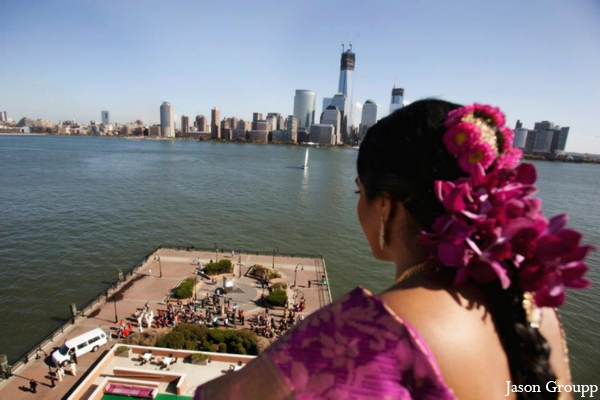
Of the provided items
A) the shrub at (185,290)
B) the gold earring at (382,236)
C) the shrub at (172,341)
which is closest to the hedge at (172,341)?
the shrub at (172,341)

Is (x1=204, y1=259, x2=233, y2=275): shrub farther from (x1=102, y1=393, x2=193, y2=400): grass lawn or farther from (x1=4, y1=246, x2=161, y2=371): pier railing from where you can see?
(x1=102, y1=393, x2=193, y2=400): grass lawn

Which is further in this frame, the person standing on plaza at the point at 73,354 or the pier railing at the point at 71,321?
the pier railing at the point at 71,321

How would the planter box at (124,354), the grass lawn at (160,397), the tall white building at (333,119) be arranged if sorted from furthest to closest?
the tall white building at (333,119), the planter box at (124,354), the grass lawn at (160,397)

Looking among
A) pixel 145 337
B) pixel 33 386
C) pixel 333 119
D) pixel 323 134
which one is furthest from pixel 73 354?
pixel 333 119

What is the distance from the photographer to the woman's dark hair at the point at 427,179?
3.16 ft

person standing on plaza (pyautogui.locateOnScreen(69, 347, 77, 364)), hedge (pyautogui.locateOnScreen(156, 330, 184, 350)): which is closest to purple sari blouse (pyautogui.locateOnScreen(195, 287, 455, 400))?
hedge (pyautogui.locateOnScreen(156, 330, 184, 350))

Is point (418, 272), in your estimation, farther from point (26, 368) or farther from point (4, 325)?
point (4, 325)

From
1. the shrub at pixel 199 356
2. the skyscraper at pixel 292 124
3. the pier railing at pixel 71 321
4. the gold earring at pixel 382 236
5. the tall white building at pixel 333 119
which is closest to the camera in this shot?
the gold earring at pixel 382 236

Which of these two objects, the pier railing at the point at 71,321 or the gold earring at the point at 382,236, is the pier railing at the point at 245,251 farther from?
the gold earring at the point at 382,236

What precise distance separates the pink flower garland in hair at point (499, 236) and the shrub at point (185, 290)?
16346 millimetres

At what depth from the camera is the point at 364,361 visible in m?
0.80

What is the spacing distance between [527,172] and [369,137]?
0.50 metres

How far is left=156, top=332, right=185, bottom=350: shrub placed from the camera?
1155cm

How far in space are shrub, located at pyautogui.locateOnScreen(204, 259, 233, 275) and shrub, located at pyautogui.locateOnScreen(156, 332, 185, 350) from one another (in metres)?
6.24
